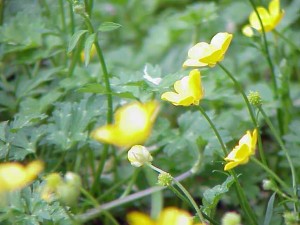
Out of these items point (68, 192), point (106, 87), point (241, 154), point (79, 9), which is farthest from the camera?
point (106, 87)

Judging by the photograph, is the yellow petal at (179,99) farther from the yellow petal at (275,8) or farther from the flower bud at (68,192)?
the yellow petal at (275,8)

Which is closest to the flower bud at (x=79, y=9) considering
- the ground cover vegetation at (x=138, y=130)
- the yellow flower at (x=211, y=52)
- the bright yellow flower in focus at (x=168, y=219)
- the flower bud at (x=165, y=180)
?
the ground cover vegetation at (x=138, y=130)

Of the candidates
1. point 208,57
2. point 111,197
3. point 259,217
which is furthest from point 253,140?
point 111,197

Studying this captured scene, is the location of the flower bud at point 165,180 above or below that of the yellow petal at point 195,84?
Result: below

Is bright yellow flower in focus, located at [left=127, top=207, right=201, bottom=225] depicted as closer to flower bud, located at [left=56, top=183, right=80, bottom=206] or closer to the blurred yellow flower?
flower bud, located at [left=56, top=183, right=80, bottom=206]

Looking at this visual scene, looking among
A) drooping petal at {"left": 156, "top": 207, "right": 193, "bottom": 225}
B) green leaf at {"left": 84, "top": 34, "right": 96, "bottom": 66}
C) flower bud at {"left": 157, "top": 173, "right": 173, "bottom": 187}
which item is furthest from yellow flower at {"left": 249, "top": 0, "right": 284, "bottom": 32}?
drooping petal at {"left": 156, "top": 207, "right": 193, "bottom": 225}

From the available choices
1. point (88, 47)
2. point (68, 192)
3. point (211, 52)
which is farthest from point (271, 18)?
point (68, 192)

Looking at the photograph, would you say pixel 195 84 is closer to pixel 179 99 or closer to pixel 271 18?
pixel 179 99

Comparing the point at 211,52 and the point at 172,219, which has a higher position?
the point at 211,52

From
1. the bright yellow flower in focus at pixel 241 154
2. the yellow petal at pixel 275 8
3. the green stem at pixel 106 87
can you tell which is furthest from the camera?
the yellow petal at pixel 275 8
